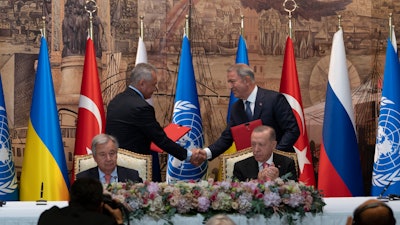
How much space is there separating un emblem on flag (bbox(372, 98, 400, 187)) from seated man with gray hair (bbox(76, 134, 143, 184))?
10.1 feet

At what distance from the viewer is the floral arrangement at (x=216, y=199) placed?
5051mm

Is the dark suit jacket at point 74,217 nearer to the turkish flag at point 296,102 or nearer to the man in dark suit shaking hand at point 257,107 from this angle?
the man in dark suit shaking hand at point 257,107

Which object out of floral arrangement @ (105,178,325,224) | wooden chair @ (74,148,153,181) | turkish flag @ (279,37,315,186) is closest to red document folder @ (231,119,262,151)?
wooden chair @ (74,148,153,181)

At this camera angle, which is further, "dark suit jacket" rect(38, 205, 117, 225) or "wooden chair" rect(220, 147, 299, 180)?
"wooden chair" rect(220, 147, 299, 180)

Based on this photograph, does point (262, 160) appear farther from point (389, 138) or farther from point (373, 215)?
point (373, 215)

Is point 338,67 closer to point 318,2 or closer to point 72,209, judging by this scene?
point 318,2

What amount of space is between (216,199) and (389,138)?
12.1 feet

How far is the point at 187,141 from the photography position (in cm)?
845

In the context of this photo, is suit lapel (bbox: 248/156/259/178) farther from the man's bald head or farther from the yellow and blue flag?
the man's bald head

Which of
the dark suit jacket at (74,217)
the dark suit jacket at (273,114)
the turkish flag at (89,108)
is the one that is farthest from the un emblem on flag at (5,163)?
the dark suit jacket at (74,217)

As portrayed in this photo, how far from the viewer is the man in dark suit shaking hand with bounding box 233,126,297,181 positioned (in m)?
6.22

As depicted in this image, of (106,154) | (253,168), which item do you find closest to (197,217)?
(106,154)

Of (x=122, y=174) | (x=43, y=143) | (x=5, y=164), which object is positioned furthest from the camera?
(x=43, y=143)

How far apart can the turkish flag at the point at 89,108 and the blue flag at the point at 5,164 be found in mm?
610
